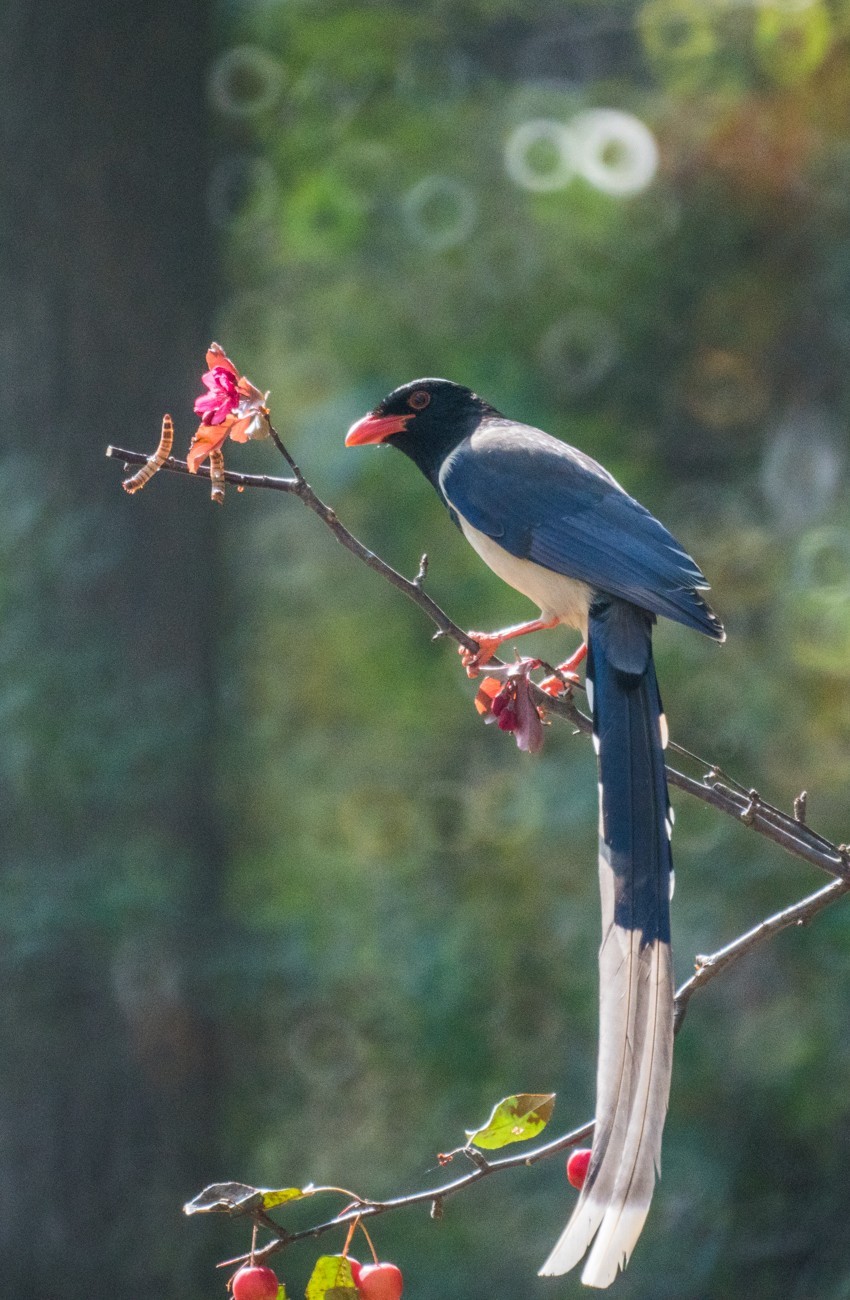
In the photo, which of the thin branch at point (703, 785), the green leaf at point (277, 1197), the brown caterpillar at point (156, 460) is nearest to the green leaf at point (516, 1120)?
the green leaf at point (277, 1197)

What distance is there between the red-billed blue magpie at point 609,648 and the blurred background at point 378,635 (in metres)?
2.74

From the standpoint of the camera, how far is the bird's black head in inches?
147

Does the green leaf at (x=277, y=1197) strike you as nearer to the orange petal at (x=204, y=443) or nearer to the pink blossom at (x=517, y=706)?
the pink blossom at (x=517, y=706)

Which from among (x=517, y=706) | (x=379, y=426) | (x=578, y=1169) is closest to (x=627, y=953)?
(x=578, y=1169)

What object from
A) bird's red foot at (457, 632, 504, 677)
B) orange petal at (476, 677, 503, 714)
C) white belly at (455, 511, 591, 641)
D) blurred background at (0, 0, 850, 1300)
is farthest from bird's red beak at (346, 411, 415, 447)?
blurred background at (0, 0, 850, 1300)

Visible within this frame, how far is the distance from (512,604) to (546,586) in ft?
10.8

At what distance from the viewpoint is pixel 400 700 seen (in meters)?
7.37

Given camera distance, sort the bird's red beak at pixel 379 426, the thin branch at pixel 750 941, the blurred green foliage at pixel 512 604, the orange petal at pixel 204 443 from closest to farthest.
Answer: the thin branch at pixel 750 941 → the orange petal at pixel 204 443 → the bird's red beak at pixel 379 426 → the blurred green foliage at pixel 512 604

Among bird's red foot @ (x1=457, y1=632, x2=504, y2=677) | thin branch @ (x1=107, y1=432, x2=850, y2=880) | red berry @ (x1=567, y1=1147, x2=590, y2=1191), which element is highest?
bird's red foot @ (x1=457, y1=632, x2=504, y2=677)

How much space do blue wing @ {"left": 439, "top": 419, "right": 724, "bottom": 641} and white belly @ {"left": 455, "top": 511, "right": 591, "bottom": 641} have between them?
0.04 meters

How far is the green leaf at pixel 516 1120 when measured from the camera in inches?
75.8

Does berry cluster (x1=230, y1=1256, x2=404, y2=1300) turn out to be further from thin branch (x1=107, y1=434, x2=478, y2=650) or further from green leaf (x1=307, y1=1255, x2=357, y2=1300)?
thin branch (x1=107, y1=434, x2=478, y2=650)

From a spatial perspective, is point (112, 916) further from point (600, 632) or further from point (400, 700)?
point (600, 632)

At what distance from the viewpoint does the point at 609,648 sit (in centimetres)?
282
